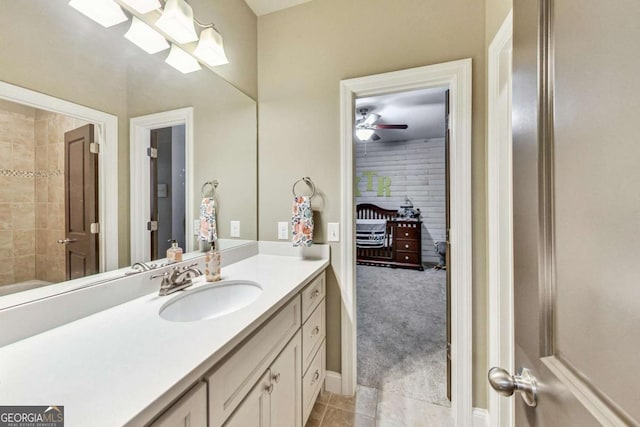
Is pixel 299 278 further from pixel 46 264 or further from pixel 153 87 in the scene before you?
pixel 153 87

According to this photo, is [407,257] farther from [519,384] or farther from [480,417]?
[519,384]

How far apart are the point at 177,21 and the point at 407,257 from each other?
465cm

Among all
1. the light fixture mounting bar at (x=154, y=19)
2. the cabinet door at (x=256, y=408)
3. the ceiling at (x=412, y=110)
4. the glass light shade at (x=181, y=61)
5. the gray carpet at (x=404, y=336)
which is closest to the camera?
the cabinet door at (x=256, y=408)

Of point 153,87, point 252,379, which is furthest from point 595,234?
point 153,87

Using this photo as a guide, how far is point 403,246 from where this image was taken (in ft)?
15.7

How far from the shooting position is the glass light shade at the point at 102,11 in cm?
89

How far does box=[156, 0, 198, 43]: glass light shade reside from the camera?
114cm

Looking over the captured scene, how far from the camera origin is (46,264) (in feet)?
2.67

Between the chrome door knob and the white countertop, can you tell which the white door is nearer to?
the chrome door knob

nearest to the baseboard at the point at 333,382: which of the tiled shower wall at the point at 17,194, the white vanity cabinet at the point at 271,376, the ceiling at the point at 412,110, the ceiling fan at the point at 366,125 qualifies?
the white vanity cabinet at the point at 271,376

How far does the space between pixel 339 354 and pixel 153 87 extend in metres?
1.86

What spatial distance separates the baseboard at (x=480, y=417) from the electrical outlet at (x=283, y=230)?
4.96 feet

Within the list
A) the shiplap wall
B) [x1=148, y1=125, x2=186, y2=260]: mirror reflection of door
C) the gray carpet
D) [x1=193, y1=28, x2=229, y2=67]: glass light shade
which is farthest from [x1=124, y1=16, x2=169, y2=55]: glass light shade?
the shiplap wall

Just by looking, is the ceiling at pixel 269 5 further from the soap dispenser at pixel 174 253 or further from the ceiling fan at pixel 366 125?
the ceiling fan at pixel 366 125
